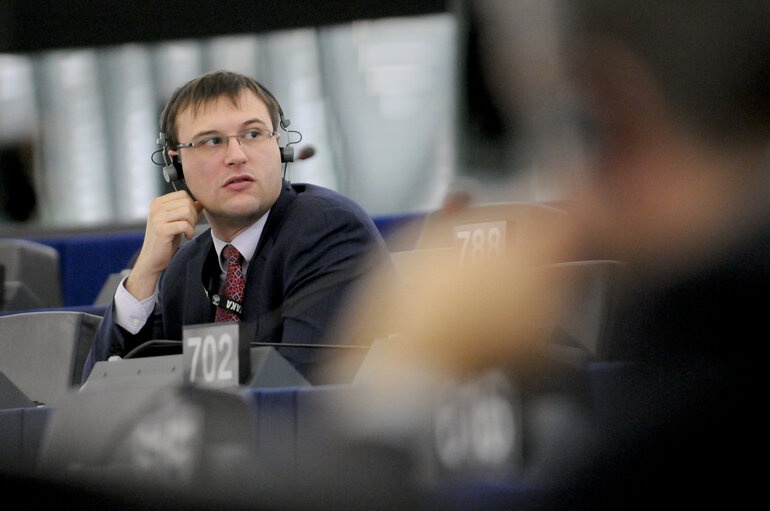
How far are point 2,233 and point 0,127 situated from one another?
66.0 inches

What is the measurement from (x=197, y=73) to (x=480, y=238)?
5328 mm

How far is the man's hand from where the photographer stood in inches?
64.7

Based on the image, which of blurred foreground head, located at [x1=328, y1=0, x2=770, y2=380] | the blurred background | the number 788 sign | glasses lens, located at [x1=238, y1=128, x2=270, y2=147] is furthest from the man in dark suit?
the blurred background

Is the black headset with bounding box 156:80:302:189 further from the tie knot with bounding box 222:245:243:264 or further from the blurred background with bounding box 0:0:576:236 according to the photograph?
the blurred background with bounding box 0:0:576:236

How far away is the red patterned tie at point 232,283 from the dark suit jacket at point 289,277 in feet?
0.10

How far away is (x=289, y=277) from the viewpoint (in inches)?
60.5

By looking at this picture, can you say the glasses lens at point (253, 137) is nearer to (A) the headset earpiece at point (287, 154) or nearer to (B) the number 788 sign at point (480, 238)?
(A) the headset earpiece at point (287, 154)

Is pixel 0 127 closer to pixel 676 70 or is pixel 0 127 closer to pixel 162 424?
pixel 162 424

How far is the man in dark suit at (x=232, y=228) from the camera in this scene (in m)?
1.55

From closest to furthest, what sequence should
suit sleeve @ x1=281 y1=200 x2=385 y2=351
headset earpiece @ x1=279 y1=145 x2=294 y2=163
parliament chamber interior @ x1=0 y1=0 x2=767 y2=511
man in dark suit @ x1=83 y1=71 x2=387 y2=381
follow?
1. parliament chamber interior @ x1=0 y1=0 x2=767 y2=511
2. suit sleeve @ x1=281 y1=200 x2=385 y2=351
3. man in dark suit @ x1=83 y1=71 x2=387 y2=381
4. headset earpiece @ x1=279 y1=145 x2=294 y2=163

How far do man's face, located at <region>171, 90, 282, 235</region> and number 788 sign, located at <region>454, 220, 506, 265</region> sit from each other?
469 millimetres

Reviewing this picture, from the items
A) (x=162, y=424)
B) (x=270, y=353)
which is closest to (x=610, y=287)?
(x=162, y=424)

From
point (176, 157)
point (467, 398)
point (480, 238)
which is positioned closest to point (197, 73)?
point (176, 157)

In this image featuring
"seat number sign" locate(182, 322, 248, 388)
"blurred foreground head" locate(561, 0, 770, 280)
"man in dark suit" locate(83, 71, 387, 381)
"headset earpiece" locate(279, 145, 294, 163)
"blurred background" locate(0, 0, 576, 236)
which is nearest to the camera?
"blurred foreground head" locate(561, 0, 770, 280)
